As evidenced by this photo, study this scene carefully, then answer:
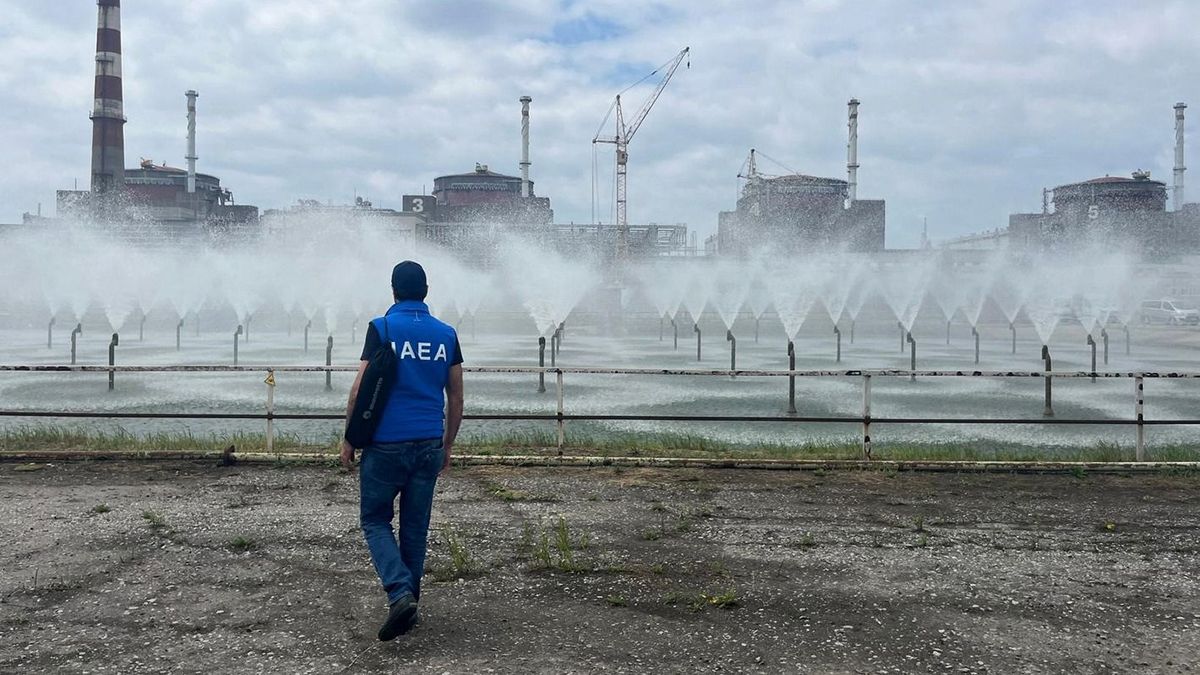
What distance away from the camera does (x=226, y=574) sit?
18.7 ft

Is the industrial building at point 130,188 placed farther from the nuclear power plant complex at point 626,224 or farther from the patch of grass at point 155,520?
the patch of grass at point 155,520

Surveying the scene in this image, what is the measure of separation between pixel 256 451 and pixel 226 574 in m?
4.45

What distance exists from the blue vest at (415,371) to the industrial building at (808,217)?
98902mm

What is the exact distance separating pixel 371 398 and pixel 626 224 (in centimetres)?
9582

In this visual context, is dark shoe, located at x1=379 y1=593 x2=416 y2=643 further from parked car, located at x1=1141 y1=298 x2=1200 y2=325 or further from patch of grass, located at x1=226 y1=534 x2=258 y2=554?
parked car, located at x1=1141 y1=298 x2=1200 y2=325

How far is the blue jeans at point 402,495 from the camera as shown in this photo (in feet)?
15.8

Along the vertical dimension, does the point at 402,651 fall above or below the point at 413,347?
below

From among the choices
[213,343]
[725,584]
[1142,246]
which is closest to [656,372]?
[725,584]

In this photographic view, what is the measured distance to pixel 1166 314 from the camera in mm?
57125

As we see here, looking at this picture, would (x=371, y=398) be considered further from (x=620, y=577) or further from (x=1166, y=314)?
(x=1166, y=314)

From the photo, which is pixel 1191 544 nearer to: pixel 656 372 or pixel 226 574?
pixel 656 372

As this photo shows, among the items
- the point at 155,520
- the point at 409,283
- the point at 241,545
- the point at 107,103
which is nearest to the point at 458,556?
the point at 241,545

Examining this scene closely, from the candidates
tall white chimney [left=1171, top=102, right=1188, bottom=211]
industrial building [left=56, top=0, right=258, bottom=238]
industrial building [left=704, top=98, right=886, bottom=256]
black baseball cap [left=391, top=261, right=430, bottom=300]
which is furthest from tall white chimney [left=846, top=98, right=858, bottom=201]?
black baseball cap [left=391, top=261, right=430, bottom=300]

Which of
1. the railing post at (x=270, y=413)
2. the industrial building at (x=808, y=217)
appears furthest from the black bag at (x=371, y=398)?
the industrial building at (x=808, y=217)
